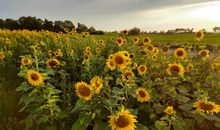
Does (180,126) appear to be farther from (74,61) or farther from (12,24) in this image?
(12,24)

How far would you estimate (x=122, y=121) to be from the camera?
3.63 metres

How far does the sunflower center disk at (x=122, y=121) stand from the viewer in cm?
362

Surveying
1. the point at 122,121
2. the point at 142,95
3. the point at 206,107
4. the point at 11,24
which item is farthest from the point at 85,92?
the point at 11,24

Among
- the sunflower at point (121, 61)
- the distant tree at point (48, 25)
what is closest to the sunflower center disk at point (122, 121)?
the sunflower at point (121, 61)

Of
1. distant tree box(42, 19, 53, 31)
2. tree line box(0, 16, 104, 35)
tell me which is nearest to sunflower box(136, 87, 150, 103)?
tree line box(0, 16, 104, 35)

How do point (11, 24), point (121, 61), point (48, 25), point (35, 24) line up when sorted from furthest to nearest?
point (11, 24) → point (35, 24) → point (48, 25) → point (121, 61)

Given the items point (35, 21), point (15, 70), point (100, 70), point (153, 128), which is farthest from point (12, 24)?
point (153, 128)

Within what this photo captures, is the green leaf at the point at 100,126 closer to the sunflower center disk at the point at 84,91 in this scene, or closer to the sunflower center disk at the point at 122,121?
the sunflower center disk at the point at 84,91

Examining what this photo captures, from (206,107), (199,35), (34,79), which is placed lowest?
(206,107)

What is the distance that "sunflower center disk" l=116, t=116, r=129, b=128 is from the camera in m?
3.62

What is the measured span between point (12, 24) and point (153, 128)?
76.6ft

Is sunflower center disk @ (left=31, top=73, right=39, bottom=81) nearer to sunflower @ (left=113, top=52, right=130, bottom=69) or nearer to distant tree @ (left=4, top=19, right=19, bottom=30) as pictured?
sunflower @ (left=113, top=52, right=130, bottom=69)

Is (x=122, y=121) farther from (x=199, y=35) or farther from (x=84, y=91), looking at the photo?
(x=199, y=35)

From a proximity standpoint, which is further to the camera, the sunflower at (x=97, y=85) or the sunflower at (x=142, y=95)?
the sunflower at (x=142, y=95)
